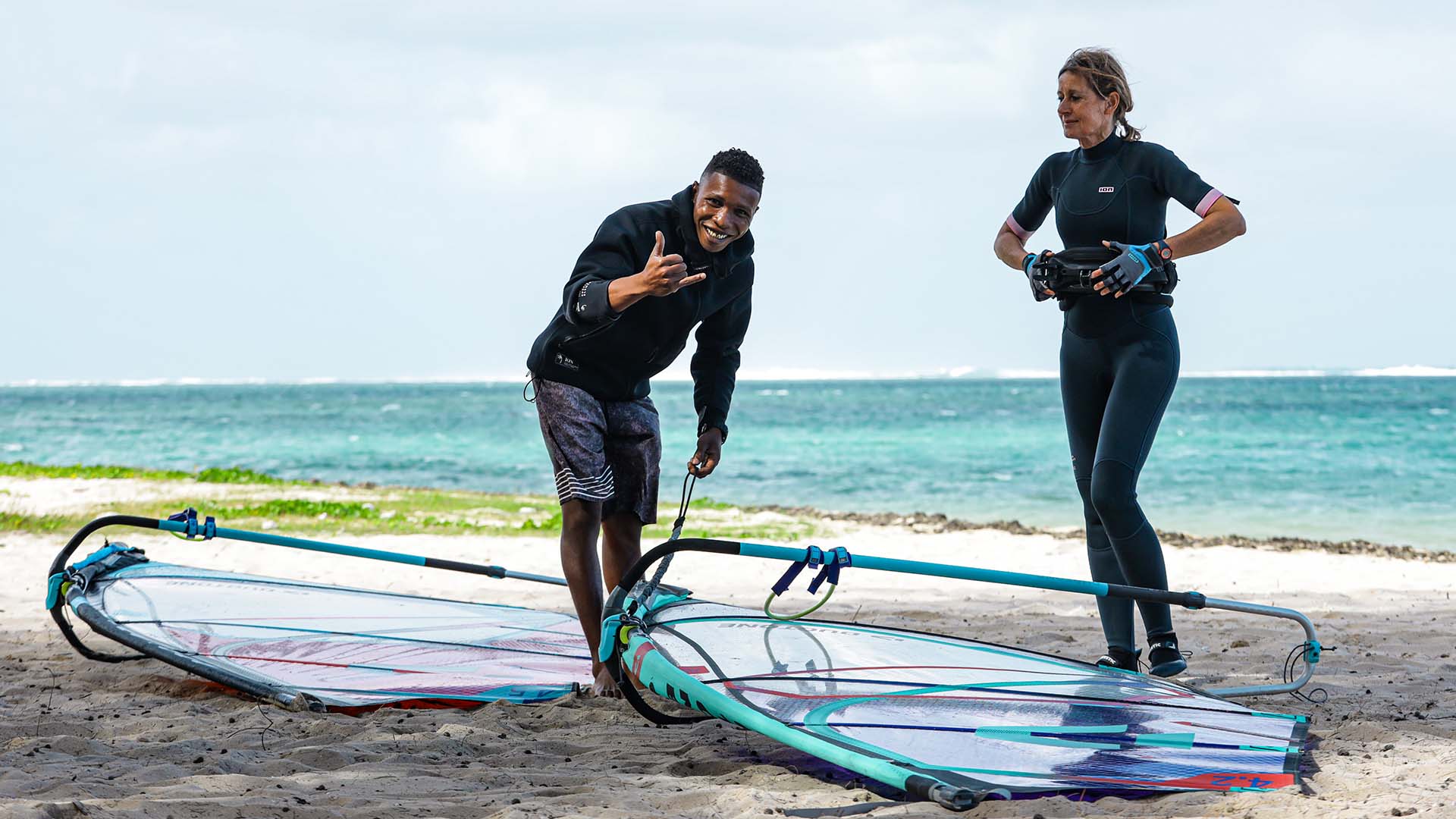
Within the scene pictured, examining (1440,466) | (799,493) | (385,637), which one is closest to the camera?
(385,637)

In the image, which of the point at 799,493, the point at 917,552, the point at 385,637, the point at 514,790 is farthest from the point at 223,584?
the point at 799,493

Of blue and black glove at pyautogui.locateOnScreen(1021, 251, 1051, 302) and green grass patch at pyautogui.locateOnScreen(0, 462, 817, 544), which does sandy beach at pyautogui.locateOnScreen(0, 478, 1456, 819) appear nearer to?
blue and black glove at pyautogui.locateOnScreen(1021, 251, 1051, 302)

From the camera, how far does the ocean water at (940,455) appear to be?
632 inches

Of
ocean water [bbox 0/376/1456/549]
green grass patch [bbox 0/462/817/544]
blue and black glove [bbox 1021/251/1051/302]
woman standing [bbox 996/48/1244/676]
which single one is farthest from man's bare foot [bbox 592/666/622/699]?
ocean water [bbox 0/376/1456/549]

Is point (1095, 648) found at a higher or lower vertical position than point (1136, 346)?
lower

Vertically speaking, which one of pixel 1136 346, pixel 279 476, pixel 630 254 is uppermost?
pixel 630 254

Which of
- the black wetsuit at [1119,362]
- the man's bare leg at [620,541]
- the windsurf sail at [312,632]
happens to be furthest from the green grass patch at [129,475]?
the black wetsuit at [1119,362]

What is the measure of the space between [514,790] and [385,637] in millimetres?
2002

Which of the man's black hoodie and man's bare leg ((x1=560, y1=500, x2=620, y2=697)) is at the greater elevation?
the man's black hoodie

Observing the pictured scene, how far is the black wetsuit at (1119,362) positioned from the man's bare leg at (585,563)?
157cm

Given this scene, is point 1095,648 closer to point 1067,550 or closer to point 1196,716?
point 1196,716

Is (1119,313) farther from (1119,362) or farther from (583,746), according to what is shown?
(583,746)

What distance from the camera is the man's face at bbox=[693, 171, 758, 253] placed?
3646mm

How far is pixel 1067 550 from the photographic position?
9289 mm
